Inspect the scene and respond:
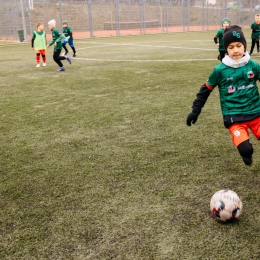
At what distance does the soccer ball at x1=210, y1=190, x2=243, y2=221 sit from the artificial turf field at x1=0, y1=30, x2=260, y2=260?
0.08 meters

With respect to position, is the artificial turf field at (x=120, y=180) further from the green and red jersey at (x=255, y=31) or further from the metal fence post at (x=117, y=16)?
the metal fence post at (x=117, y=16)

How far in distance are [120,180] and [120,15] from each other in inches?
1406

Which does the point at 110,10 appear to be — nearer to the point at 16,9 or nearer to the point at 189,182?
the point at 16,9

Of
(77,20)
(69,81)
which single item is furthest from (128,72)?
(77,20)

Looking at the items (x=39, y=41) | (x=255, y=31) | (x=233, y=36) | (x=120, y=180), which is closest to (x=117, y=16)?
(x=255, y=31)

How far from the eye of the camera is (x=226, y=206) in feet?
9.89

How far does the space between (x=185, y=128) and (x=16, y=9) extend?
28762 millimetres

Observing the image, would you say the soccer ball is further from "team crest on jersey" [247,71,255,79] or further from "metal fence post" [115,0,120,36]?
"metal fence post" [115,0,120,36]

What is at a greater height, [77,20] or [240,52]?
[77,20]

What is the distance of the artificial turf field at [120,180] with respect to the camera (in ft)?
9.37

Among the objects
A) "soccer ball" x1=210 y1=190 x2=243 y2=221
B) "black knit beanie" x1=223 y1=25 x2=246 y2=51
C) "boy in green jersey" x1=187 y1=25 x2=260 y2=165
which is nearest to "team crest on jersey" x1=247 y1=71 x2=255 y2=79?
"boy in green jersey" x1=187 y1=25 x2=260 y2=165

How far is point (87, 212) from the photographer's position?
11.0 ft

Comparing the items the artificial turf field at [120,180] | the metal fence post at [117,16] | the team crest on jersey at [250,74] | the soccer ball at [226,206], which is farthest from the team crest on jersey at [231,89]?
the metal fence post at [117,16]

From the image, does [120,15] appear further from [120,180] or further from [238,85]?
[120,180]
